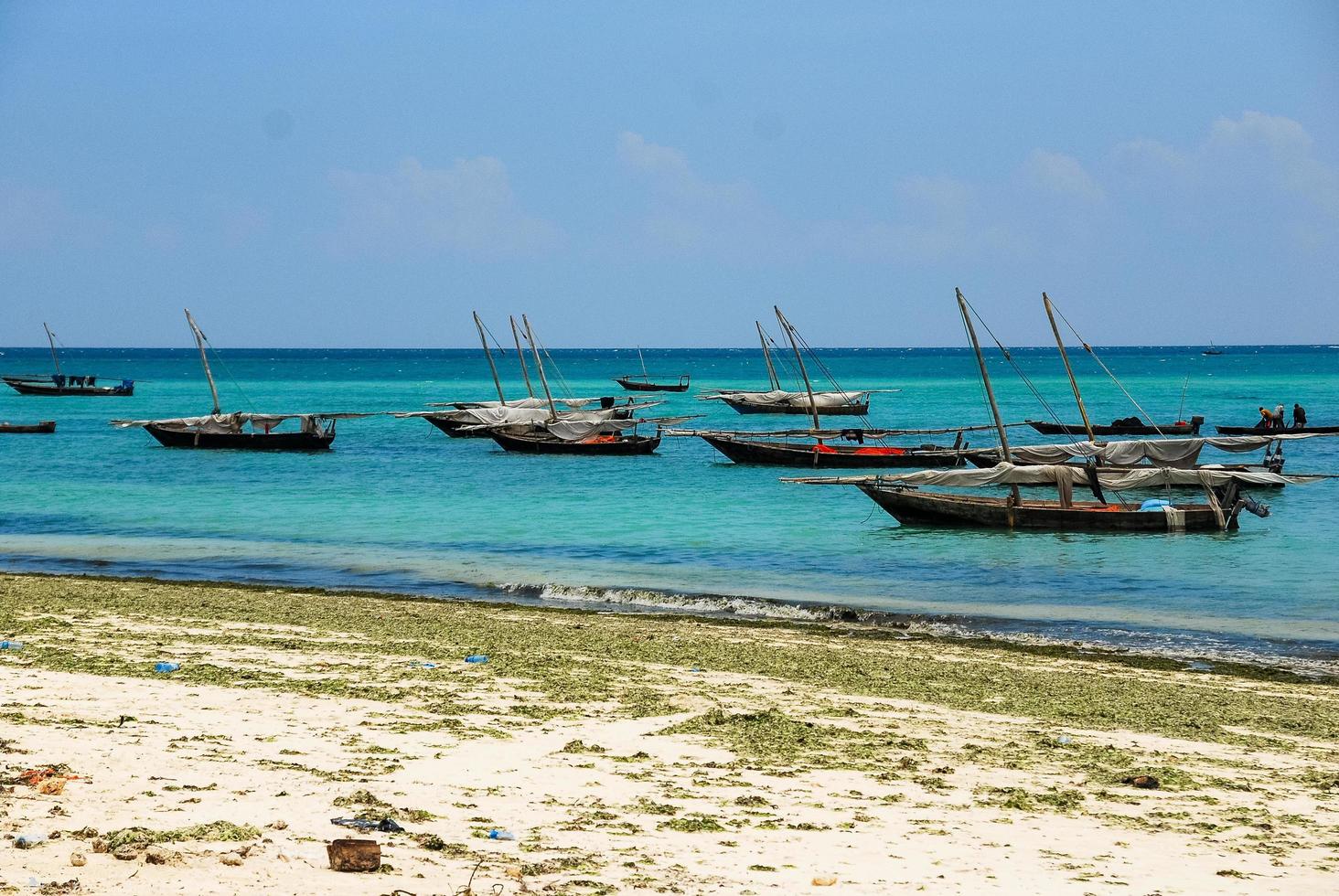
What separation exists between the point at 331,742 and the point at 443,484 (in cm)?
3339

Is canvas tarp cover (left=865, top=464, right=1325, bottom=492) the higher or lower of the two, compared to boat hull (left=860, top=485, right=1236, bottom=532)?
higher

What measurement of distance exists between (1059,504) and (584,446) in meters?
25.9

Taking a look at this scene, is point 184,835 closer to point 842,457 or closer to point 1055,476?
point 1055,476

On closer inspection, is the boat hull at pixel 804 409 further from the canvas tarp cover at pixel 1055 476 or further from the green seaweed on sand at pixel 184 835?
the green seaweed on sand at pixel 184 835

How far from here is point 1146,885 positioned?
7102mm

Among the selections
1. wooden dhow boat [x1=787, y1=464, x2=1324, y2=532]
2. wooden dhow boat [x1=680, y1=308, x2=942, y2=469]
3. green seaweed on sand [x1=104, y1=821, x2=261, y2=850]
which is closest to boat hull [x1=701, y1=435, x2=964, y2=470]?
wooden dhow boat [x1=680, y1=308, x2=942, y2=469]

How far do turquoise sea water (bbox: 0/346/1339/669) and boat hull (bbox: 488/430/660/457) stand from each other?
0.88 meters

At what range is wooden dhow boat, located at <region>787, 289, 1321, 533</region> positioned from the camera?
2914cm

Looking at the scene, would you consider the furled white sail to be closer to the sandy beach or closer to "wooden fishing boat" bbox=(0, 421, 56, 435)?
the sandy beach

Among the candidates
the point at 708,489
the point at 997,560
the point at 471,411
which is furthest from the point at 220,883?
the point at 471,411

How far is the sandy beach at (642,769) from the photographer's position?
713cm

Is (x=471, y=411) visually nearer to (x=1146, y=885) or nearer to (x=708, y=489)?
(x=708, y=489)

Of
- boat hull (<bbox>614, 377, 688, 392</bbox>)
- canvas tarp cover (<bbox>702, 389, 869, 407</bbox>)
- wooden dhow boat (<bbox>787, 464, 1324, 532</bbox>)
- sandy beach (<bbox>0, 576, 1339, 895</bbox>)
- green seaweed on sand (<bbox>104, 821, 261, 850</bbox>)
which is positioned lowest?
sandy beach (<bbox>0, 576, 1339, 895</bbox>)

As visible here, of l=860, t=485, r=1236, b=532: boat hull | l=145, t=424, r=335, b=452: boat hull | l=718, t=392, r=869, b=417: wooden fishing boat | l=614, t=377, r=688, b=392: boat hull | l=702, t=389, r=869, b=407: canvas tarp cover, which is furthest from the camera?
l=614, t=377, r=688, b=392: boat hull
